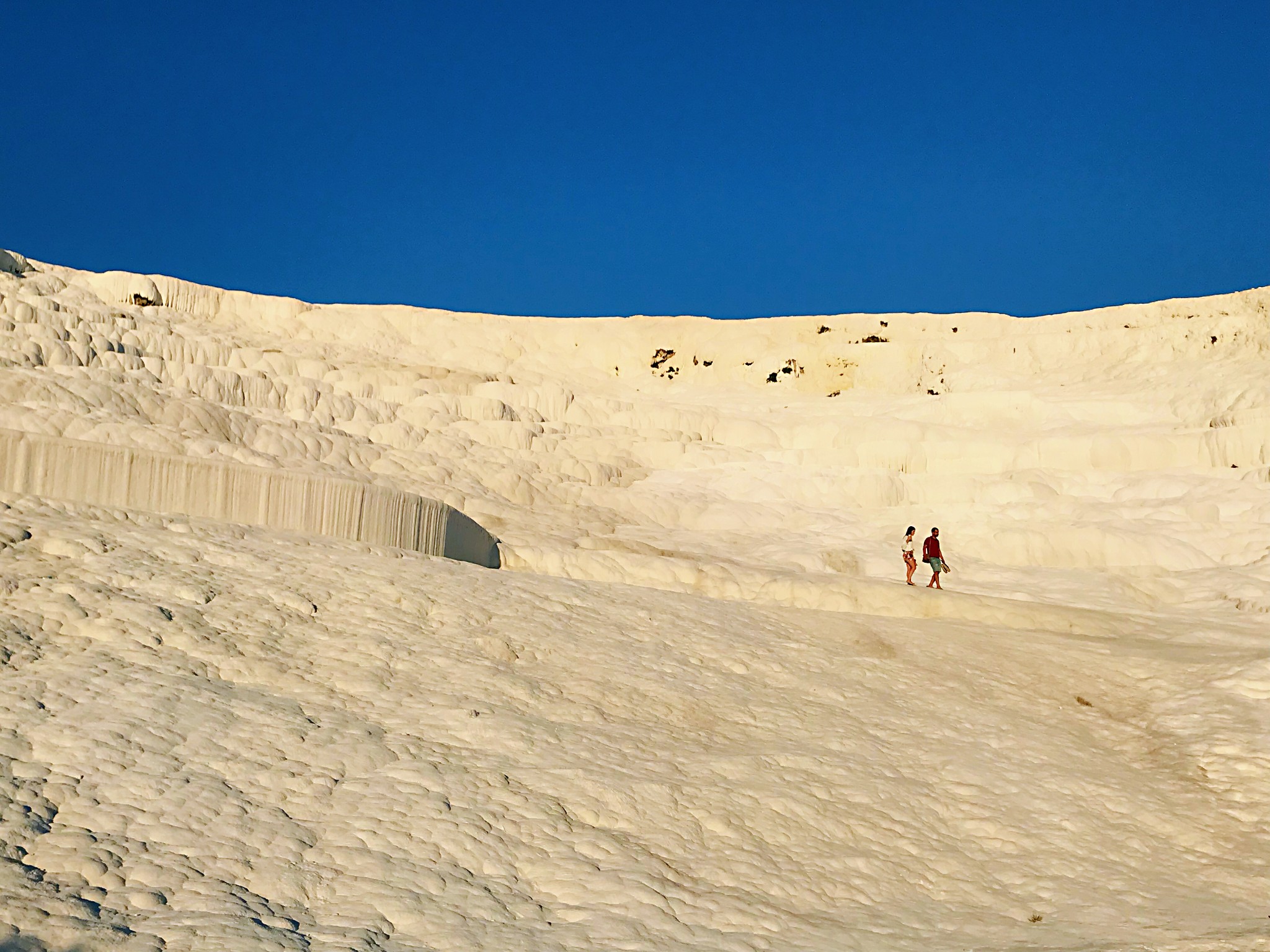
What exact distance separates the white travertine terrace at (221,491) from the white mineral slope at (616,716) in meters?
0.47

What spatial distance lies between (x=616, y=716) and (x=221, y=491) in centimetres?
669

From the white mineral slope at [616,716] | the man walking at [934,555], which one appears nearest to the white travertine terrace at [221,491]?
the white mineral slope at [616,716]

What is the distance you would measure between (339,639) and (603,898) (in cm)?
442

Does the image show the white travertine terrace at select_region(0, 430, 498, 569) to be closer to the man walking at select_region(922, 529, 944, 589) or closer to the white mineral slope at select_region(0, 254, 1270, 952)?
the white mineral slope at select_region(0, 254, 1270, 952)

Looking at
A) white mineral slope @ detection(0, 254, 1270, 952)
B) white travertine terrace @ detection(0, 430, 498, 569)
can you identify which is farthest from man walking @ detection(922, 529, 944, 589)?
white travertine terrace @ detection(0, 430, 498, 569)

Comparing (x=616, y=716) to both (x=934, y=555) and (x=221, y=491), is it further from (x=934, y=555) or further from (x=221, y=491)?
(x=934, y=555)

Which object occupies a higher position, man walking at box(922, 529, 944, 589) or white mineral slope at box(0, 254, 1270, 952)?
man walking at box(922, 529, 944, 589)

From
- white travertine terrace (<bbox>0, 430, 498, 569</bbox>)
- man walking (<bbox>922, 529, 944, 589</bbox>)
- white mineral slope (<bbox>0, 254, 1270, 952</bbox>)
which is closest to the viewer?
white mineral slope (<bbox>0, 254, 1270, 952</bbox>)

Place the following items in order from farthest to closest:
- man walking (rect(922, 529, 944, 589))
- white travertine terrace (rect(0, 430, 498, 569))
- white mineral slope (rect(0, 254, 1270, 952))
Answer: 1. man walking (rect(922, 529, 944, 589))
2. white travertine terrace (rect(0, 430, 498, 569))
3. white mineral slope (rect(0, 254, 1270, 952))

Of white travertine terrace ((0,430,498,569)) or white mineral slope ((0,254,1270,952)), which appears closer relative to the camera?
white mineral slope ((0,254,1270,952))

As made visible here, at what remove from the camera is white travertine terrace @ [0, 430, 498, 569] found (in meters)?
13.1

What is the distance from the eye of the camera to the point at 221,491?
573 inches

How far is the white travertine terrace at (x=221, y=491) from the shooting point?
13.1 m

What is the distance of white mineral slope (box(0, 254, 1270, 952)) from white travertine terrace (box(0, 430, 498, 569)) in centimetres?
47
